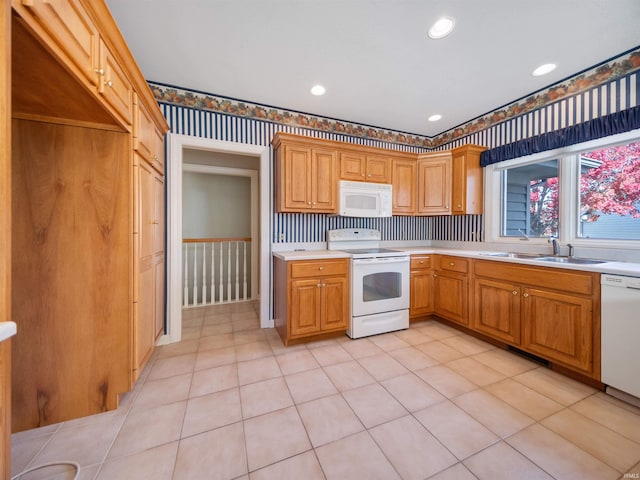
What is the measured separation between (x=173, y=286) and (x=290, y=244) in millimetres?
1305

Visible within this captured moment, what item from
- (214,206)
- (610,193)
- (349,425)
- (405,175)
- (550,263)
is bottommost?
(349,425)

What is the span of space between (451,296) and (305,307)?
1690mm

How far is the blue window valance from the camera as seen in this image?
1918 mm

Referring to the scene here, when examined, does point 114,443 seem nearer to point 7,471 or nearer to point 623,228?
point 7,471

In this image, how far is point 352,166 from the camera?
2.91 m

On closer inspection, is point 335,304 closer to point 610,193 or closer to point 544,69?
point 610,193

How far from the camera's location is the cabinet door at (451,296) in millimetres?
2688

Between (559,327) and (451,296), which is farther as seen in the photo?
(451,296)

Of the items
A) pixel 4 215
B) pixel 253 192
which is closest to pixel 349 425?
pixel 4 215

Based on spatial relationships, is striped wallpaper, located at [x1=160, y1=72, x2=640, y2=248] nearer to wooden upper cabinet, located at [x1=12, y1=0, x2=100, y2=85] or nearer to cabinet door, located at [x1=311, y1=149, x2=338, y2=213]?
cabinet door, located at [x1=311, y1=149, x2=338, y2=213]

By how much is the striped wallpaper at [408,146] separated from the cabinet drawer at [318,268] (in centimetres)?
65

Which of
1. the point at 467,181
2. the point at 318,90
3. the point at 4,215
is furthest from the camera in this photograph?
the point at 467,181

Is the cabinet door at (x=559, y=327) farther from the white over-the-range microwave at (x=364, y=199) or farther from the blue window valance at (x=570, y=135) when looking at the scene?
the white over-the-range microwave at (x=364, y=199)

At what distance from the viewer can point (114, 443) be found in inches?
52.6
